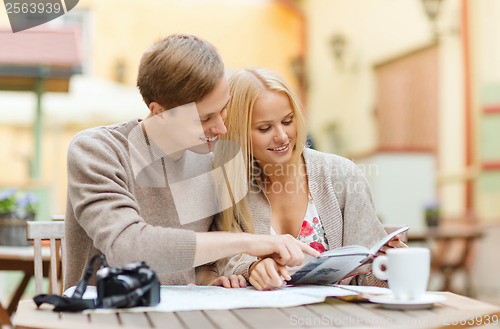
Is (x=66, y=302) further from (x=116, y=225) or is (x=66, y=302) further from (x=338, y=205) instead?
(x=338, y=205)

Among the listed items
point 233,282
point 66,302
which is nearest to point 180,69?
point 233,282

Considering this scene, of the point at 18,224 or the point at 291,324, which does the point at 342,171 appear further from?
the point at 18,224

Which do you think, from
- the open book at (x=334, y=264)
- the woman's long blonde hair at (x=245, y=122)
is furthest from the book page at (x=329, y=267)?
the woman's long blonde hair at (x=245, y=122)

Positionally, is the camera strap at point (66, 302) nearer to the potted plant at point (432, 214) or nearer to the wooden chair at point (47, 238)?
the wooden chair at point (47, 238)

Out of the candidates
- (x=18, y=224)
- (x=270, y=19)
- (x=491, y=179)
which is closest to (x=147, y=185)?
(x=18, y=224)

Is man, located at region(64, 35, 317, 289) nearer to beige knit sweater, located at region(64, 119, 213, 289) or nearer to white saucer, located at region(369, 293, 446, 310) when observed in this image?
beige knit sweater, located at region(64, 119, 213, 289)

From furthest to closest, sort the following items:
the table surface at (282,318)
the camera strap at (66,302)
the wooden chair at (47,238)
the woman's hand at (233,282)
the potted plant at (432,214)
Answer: the potted plant at (432,214)
the wooden chair at (47,238)
the woman's hand at (233,282)
the camera strap at (66,302)
the table surface at (282,318)

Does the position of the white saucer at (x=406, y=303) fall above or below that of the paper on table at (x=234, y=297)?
above

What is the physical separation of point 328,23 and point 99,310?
9.94 metres

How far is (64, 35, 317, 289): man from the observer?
1535 mm

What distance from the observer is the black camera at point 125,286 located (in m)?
1.34

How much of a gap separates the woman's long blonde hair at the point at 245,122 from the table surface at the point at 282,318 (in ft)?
2.10

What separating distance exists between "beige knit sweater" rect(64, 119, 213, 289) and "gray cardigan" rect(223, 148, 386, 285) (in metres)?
0.16

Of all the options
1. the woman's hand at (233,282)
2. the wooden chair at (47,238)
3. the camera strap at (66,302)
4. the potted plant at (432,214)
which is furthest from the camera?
the potted plant at (432,214)
